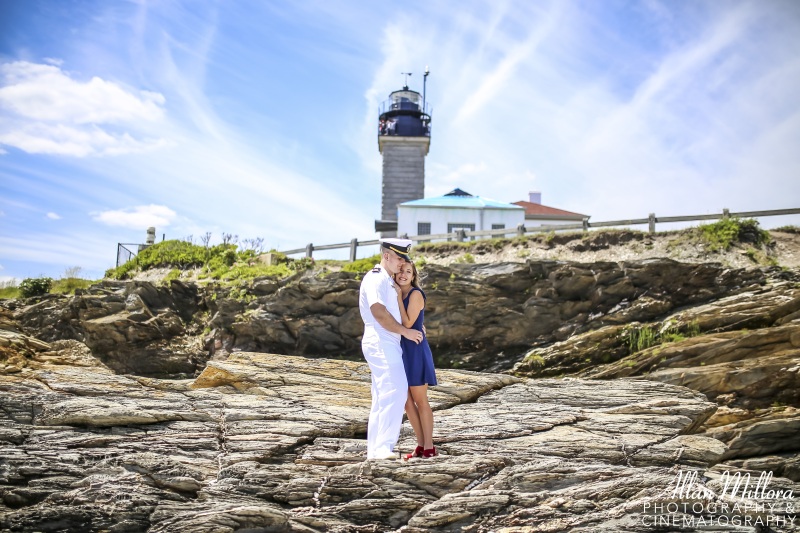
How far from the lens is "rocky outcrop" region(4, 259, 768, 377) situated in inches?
745

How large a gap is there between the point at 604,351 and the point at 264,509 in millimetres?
13800

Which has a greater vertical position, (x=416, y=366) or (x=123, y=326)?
(x=123, y=326)

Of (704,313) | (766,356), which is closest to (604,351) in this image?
(704,313)

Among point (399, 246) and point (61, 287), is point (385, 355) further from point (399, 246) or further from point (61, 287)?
point (61, 287)

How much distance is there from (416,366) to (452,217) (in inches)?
1031

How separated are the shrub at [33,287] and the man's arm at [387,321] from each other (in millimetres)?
20334

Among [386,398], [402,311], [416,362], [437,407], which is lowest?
[437,407]

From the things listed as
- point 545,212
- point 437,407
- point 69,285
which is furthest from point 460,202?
point 437,407

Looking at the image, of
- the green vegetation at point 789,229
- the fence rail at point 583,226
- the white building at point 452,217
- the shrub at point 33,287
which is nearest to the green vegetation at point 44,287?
the shrub at point 33,287

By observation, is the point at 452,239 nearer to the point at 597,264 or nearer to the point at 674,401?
the point at 597,264

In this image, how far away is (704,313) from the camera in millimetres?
17234

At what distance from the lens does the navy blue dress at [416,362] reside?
7480 millimetres

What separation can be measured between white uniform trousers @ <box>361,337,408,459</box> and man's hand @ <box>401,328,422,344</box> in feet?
0.63

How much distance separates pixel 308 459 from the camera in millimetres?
7715
